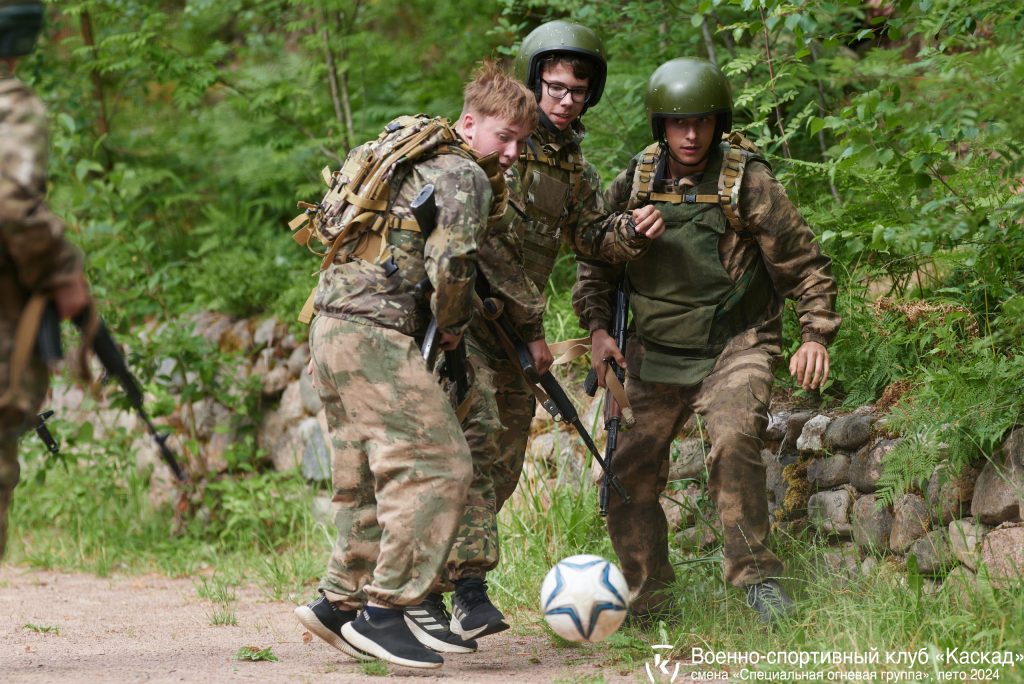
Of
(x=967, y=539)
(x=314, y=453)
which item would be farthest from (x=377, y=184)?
(x=314, y=453)

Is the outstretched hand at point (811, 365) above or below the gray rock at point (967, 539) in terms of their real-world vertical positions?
above

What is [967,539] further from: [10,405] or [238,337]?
[238,337]

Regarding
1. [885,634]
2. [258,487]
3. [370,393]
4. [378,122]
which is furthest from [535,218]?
[378,122]

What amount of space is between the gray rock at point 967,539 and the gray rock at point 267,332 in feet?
18.5

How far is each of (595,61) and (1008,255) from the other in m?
1.98

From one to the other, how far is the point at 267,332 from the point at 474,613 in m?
4.95

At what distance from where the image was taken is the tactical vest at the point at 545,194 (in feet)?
16.1

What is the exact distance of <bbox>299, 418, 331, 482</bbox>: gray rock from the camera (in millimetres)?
7973

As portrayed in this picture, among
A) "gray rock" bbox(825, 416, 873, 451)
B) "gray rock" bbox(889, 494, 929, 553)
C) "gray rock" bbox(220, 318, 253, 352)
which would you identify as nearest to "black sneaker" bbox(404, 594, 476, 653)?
"gray rock" bbox(889, 494, 929, 553)

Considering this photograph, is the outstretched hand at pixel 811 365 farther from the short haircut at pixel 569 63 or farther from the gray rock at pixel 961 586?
the short haircut at pixel 569 63

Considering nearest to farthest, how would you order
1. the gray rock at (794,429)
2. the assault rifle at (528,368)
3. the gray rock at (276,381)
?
the assault rifle at (528,368) < the gray rock at (794,429) < the gray rock at (276,381)

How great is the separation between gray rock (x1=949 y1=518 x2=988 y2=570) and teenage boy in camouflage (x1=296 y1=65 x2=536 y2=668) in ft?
6.86

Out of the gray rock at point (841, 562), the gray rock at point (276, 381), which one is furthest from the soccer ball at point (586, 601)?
the gray rock at point (276, 381)

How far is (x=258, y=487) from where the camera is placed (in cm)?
805
